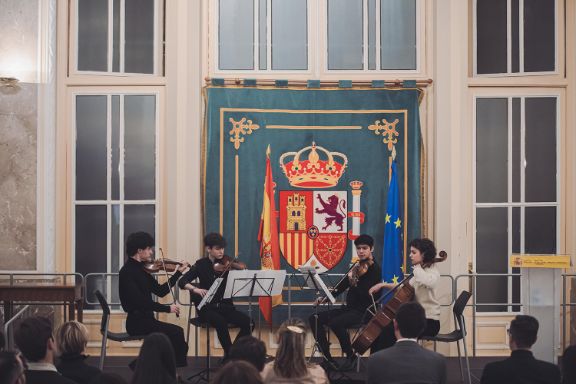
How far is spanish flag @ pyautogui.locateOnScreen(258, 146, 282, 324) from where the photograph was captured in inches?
362

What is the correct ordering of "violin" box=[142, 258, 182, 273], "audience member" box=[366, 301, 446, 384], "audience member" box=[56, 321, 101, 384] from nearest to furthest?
"audience member" box=[366, 301, 446, 384] < "audience member" box=[56, 321, 101, 384] < "violin" box=[142, 258, 182, 273]

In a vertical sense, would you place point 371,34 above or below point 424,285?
above

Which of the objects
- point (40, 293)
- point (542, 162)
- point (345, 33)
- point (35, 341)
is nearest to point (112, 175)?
point (40, 293)

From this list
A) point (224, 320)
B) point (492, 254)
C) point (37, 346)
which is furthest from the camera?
point (492, 254)

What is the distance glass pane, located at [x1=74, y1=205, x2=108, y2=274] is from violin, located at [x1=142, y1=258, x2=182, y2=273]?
1874 millimetres

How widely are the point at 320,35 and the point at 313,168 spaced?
1501 mm

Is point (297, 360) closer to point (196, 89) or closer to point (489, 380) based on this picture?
point (489, 380)

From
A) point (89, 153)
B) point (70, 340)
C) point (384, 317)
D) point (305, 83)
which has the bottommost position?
point (384, 317)

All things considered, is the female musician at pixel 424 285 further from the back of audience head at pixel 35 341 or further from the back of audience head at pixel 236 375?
the back of audience head at pixel 236 375

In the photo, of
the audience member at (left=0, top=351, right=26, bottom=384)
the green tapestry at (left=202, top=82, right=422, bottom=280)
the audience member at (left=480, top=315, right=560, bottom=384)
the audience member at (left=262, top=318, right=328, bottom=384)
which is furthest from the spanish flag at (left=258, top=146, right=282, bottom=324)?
the audience member at (left=0, top=351, right=26, bottom=384)

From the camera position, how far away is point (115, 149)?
31.2 feet

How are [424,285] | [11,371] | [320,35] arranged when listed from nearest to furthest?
[11,371]
[424,285]
[320,35]

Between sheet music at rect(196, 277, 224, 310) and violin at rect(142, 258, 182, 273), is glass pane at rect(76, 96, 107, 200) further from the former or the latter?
sheet music at rect(196, 277, 224, 310)

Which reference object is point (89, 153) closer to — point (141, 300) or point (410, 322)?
point (141, 300)
